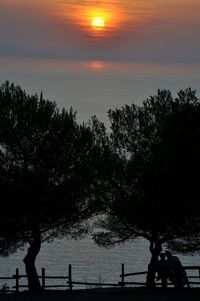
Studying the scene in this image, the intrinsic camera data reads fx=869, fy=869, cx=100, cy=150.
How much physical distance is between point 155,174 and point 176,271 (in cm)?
646

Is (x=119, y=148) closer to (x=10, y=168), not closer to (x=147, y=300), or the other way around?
(x=10, y=168)

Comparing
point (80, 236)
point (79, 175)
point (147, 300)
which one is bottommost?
point (147, 300)

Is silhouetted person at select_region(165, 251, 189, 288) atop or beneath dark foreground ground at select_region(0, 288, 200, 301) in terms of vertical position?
atop

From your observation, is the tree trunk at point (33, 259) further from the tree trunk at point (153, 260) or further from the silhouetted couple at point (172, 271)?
the silhouetted couple at point (172, 271)

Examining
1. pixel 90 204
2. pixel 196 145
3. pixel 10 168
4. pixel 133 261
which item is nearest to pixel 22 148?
pixel 10 168

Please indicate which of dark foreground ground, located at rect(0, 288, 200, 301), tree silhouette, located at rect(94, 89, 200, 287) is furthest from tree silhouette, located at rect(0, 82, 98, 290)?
dark foreground ground, located at rect(0, 288, 200, 301)

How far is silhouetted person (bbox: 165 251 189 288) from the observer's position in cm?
3503

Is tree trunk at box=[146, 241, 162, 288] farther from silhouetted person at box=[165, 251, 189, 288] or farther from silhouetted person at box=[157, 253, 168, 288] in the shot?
silhouetted person at box=[165, 251, 189, 288]

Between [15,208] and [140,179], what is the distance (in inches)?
251

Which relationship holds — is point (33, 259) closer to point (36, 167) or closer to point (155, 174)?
point (36, 167)

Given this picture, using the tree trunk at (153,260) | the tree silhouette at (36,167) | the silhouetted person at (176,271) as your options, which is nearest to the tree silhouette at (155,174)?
the tree trunk at (153,260)

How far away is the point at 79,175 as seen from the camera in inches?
1719

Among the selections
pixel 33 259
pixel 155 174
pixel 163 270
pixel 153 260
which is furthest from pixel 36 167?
pixel 163 270

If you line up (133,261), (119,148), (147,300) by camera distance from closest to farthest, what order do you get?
1. (147,300)
2. (119,148)
3. (133,261)
